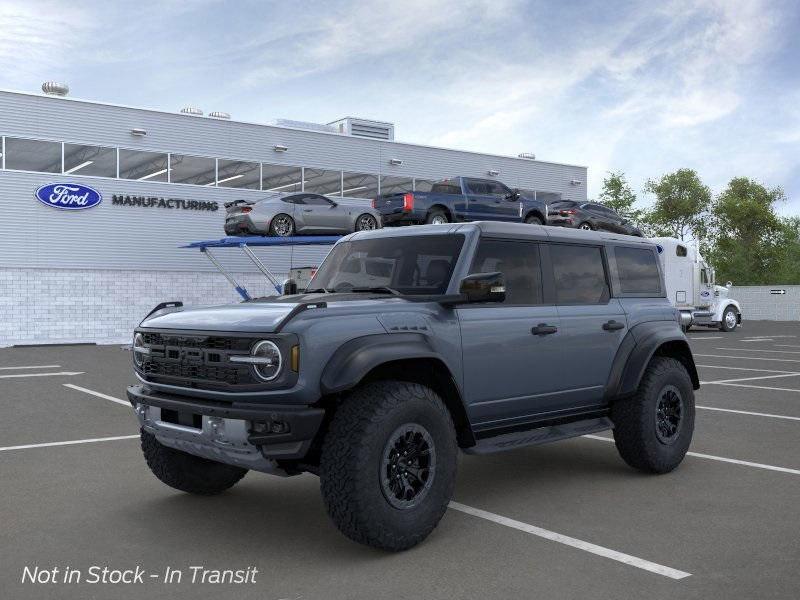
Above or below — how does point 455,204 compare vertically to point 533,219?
above

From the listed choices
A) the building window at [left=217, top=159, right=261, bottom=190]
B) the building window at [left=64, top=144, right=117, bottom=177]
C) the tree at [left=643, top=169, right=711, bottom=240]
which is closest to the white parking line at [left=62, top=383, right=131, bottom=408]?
the building window at [left=64, top=144, right=117, bottom=177]

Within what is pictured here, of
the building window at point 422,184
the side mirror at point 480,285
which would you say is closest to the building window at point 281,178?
the building window at point 422,184

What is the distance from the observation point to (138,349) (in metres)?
5.45

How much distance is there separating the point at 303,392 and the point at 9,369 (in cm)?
1493

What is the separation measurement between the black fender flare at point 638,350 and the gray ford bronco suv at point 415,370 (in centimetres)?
2

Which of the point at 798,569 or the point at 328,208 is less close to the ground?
the point at 328,208

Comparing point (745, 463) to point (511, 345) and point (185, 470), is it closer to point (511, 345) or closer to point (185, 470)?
point (511, 345)

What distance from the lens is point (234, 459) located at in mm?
4594

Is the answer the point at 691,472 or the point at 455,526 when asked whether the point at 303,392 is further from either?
the point at 691,472

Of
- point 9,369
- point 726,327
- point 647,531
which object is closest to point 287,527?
point 647,531

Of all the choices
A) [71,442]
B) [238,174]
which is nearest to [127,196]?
[238,174]

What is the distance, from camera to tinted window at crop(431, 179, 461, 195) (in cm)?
2063

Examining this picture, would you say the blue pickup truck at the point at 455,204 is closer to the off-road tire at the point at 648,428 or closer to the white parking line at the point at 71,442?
the white parking line at the point at 71,442

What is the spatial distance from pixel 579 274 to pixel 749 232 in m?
69.8
